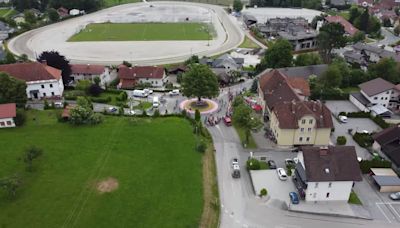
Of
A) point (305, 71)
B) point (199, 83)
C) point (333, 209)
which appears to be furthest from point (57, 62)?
point (333, 209)

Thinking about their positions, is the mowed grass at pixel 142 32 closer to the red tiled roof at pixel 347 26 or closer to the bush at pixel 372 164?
the red tiled roof at pixel 347 26

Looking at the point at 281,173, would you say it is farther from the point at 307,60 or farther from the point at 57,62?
the point at 57,62

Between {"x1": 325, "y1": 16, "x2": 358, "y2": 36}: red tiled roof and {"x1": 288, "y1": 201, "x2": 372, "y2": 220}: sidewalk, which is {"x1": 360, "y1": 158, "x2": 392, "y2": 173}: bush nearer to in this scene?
{"x1": 288, "y1": 201, "x2": 372, "y2": 220}: sidewalk

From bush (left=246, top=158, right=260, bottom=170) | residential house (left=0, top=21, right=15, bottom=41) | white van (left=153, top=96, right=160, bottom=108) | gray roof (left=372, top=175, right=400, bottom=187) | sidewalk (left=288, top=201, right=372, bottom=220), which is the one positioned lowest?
sidewalk (left=288, top=201, right=372, bottom=220)

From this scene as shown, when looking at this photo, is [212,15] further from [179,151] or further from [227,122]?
[179,151]

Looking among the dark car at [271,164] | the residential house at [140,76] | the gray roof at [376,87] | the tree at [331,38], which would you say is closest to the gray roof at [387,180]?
the dark car at [271,164]

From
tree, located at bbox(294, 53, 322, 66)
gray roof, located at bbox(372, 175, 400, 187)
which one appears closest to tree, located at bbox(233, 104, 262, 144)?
gray roof, located at bbox(372, 175, 400, 187)
